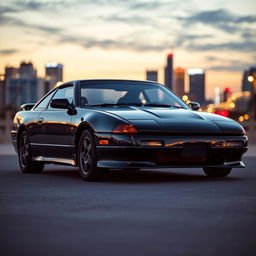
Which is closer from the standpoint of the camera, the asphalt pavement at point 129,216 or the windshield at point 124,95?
the asphalt pavement at point 129,216

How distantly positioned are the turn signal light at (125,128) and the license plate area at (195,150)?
2.32 ft

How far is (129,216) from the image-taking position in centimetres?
680

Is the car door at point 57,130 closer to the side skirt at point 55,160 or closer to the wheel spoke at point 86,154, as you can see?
the side skirt at point 55,160

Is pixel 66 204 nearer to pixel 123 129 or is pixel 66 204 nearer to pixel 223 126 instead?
pixel 123 129

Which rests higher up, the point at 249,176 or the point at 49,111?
the point at 49,111

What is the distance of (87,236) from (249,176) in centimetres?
636

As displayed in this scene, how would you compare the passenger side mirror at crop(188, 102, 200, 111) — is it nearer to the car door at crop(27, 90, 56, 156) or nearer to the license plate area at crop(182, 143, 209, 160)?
the license plate area at crop(182, 143, 209, 160)

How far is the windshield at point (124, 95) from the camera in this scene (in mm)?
11375

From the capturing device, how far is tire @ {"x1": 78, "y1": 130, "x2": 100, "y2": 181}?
1037 cm

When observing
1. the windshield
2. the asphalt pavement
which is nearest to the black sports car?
the windshield

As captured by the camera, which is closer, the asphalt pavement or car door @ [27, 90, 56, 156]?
the asphalt pavement

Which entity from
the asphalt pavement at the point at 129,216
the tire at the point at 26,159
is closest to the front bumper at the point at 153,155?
the asphalt pavement at the point at 129,216

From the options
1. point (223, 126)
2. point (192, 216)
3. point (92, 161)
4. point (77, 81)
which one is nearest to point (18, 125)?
point (77, 81)

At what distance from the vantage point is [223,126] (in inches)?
419
